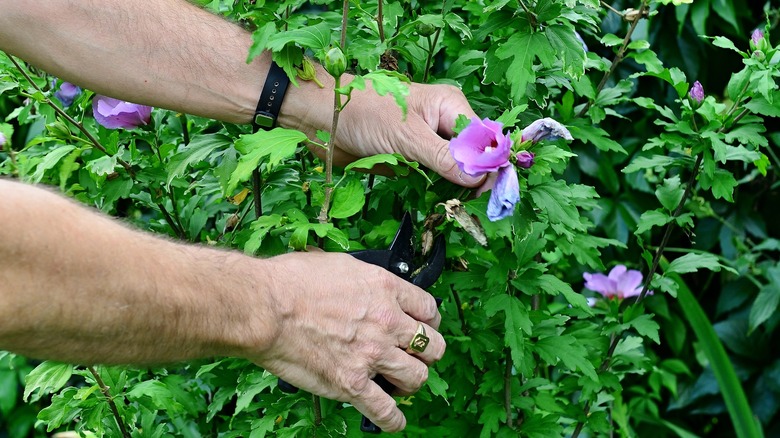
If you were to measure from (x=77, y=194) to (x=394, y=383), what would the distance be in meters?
0.77

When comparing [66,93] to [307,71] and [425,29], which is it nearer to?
[307,71]

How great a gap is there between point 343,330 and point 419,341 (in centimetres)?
12

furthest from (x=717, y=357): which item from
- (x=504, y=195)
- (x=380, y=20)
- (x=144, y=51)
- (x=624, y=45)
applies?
(x=144, y=51)

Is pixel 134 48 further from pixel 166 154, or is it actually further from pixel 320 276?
pixel 320 276

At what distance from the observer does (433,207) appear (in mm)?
1418

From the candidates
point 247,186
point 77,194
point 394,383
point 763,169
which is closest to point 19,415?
point 77,194

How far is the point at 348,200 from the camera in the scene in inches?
52.1

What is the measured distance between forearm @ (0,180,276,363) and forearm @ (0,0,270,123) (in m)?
0.36

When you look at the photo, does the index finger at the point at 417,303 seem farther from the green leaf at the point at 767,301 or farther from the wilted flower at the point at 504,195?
the green leaf at the point at 767,301

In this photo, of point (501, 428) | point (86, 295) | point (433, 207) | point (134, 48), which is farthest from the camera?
point (501, 428)

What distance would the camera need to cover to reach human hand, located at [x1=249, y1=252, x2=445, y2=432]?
1.27 meters

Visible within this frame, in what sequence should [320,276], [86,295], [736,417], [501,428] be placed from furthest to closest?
[736,417]
[501,428]
[320,276]
[86,295]

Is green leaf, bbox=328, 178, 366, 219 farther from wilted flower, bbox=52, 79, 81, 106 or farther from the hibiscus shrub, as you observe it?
wilted flower, bbox=52, 79, 81, 106

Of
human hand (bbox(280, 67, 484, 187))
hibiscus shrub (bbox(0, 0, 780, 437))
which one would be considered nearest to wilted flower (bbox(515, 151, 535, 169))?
hibiscus shrub (bbox(0, 0, 780, 437))
